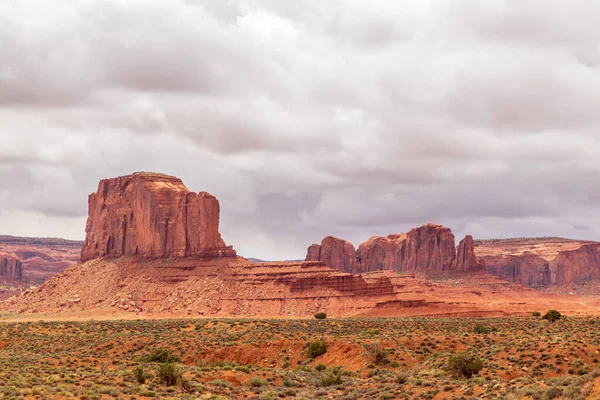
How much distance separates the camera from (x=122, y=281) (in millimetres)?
138500

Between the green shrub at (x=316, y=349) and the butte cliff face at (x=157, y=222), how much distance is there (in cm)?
8160

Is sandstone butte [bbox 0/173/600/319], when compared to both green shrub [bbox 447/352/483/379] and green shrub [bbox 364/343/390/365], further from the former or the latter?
green shrub [bbox 447/352/483/379]

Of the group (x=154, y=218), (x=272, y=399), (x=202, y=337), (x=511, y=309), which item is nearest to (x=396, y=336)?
(x=202, y=337)

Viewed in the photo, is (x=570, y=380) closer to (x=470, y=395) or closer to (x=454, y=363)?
(x=470, y=395)

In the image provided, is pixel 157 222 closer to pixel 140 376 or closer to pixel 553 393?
pixel 140 376

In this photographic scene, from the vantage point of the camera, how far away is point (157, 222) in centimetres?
14525

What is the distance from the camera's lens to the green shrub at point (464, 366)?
4569cm

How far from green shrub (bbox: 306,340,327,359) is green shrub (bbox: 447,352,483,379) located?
16.6 metres

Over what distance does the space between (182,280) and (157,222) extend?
49.2ft

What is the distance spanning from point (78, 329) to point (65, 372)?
133ft

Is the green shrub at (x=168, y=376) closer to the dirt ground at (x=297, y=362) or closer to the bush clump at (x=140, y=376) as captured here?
the dirt ground at (x=297, y=362)

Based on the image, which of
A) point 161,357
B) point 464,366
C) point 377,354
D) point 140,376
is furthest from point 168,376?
point 377,354

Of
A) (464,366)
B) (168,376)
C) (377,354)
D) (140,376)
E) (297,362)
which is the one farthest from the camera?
(297,362)

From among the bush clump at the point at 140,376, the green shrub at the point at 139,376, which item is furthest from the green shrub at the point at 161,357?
the green shrub at the point at 139,376
